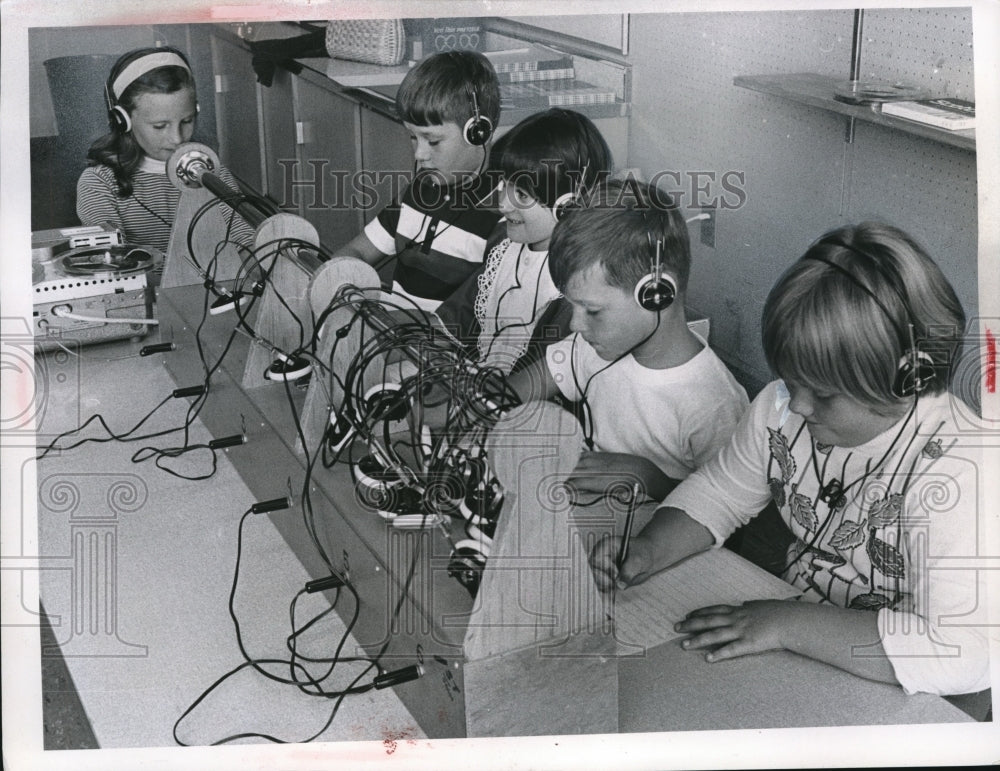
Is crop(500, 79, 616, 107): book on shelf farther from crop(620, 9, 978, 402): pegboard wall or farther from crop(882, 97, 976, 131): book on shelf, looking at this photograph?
crop(882, 97, 976, 131): book on shelf

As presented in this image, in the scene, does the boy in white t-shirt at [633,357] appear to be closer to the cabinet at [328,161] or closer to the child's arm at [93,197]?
the cabinet at [328,161]

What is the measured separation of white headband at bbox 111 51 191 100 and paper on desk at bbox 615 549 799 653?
69cm

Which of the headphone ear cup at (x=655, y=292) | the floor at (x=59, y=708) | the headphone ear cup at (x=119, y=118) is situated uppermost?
the headphone ear cup at (x=119, y=118)

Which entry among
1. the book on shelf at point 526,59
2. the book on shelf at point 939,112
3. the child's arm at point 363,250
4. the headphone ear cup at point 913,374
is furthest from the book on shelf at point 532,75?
the headphone ear cup at point 913,374

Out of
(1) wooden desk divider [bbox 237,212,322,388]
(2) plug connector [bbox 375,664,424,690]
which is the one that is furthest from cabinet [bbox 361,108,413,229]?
(2) plug connector [bbox 375,664,424,690]

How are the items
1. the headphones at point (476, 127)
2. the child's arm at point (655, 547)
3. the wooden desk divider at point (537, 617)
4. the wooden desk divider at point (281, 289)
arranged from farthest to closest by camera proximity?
1. the wooden desk divider at point (281, 289)
2. the headphones at point (476, 127)
3. the child's arm at point (655, 547)
4. the wooden desk divider at point (537, 617)

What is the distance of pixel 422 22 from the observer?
1126mm

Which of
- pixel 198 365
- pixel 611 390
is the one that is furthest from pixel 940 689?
pixel 198 365

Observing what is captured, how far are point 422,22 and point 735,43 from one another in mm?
312

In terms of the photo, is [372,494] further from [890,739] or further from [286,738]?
[890,739]

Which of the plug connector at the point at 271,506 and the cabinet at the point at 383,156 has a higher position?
the cabinet at the point at 383,156

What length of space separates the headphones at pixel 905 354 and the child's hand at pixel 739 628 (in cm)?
23

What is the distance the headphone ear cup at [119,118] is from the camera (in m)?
1.23

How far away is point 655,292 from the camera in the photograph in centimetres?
112
